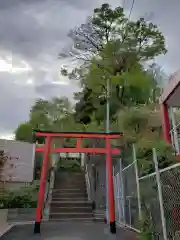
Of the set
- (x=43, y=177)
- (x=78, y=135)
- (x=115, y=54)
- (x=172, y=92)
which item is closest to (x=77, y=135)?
(x=78, y=135)

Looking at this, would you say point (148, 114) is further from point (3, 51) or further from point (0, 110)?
point (0, 110)

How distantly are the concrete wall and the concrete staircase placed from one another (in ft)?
6.10

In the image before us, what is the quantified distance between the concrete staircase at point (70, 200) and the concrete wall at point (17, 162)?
1860 millimetres

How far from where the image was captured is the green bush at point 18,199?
40.8ft

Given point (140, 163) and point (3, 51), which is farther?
point (3, 51)

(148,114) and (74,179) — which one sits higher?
(148,114)

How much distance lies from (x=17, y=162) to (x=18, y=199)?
3126 mm

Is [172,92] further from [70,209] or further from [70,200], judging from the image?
[70,200]

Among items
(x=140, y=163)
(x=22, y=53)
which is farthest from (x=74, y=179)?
(x=140, y=163)

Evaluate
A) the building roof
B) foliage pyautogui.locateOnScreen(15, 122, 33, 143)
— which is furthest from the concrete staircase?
foliage pyautogui.locateOnScreen(15, 122, 33, 143)

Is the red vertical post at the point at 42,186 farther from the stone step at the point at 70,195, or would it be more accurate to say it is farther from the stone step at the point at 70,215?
the stone step at the point at 70,195

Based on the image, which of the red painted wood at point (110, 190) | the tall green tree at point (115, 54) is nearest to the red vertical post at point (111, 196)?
the red painted wood at point (110, 190)

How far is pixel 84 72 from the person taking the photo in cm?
2123

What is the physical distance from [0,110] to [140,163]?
13735 millimetres
